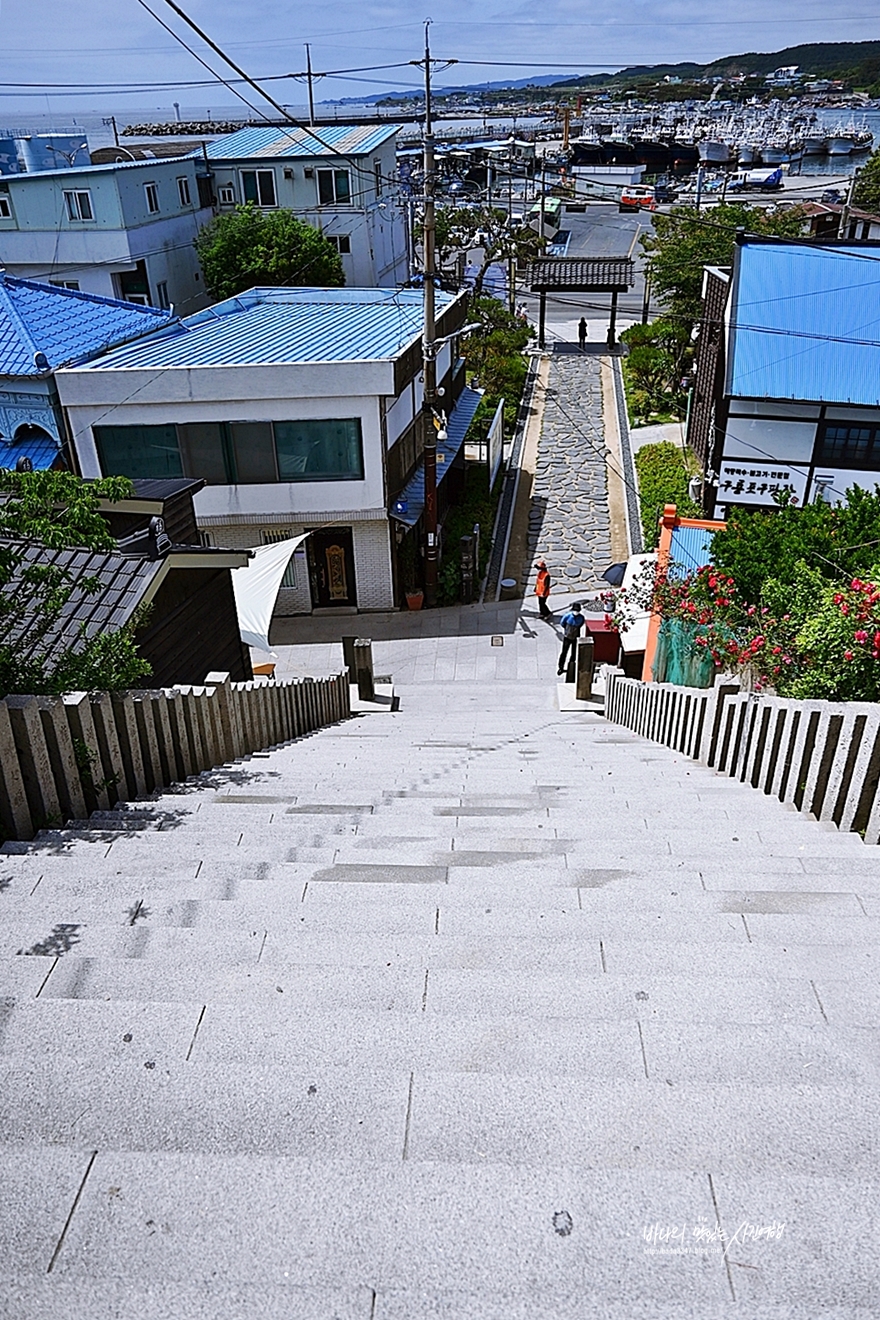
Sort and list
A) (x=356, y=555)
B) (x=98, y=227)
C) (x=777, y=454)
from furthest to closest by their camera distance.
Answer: (x=98, y=227) → (x=777, y=454) → (x=356, y=555)

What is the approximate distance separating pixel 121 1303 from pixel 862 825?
4474 mm

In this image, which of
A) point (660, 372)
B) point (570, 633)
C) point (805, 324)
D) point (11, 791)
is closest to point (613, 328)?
point (660, 372)

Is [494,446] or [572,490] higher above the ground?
[494,446]

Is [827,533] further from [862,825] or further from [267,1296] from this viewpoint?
[267,1296]

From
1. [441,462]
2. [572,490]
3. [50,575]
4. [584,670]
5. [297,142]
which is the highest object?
[297,142]

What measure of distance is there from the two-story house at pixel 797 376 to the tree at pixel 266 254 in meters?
17.2

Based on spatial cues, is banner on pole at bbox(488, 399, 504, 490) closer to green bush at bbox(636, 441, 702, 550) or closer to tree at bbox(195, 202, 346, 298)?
green bush at bbox(636, 441, 702, 550)

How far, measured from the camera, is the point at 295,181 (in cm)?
3591

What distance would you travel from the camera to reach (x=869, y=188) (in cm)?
5203

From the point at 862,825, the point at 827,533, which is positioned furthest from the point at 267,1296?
the point at 827,533

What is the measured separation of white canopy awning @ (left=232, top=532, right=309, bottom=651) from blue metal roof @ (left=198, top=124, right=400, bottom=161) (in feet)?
84.2

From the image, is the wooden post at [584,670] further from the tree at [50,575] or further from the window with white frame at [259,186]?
the window with white frame at [259,186]

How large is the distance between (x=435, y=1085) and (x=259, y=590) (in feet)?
41.7

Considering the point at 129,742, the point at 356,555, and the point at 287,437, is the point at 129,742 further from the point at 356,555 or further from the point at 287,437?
the point at 356,555
